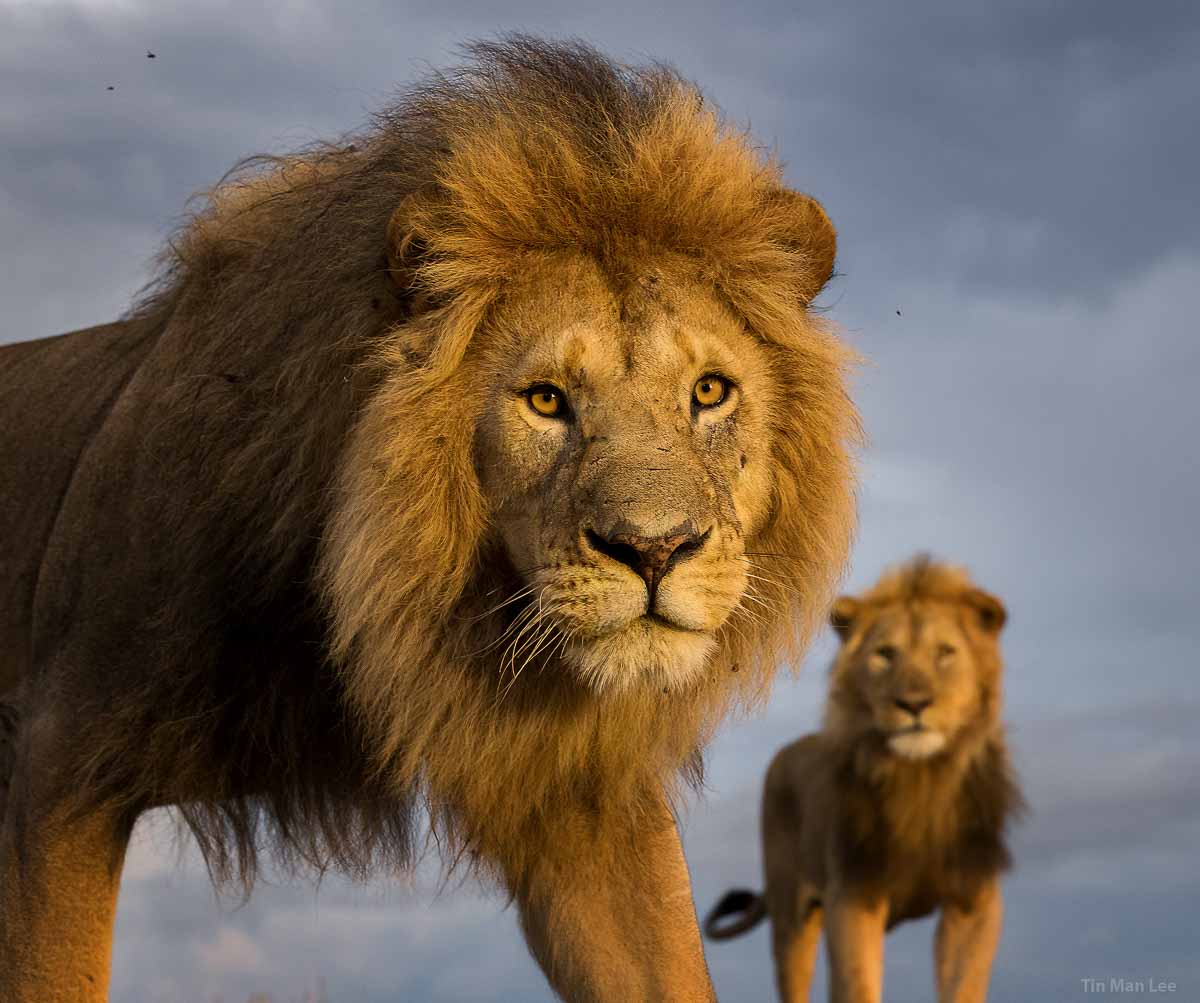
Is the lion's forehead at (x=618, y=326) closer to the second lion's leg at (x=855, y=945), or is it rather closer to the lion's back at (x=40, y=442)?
the lion's back at (x=40, y=442)

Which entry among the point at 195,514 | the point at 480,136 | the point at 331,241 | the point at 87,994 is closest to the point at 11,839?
the point at 87,994

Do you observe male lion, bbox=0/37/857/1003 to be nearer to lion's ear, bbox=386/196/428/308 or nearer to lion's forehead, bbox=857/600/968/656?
lion's ear, bbox=386/196/428/308

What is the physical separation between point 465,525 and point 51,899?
1.37 metres

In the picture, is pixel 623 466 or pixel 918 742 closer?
pixel 623 466

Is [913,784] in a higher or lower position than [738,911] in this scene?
higher

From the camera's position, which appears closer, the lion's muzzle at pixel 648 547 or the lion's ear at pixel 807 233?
the lion's muzzle at pixel 648 547

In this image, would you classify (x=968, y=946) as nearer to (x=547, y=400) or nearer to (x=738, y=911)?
(x=738, y=911)

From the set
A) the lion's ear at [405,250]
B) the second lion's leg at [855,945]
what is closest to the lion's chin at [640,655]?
the lion's ear at [405,250]

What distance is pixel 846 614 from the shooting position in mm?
9773

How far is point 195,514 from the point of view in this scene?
451cm

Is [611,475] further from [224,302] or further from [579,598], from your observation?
[224,302]

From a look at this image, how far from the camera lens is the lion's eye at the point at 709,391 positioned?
13.6 ft

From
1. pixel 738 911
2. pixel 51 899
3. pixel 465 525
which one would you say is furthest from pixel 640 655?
pixel 738 911

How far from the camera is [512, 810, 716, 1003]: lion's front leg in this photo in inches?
187
